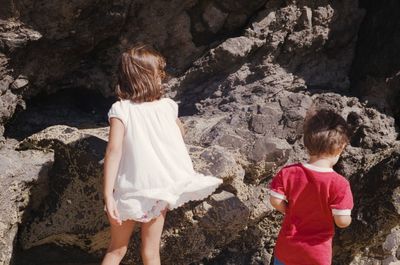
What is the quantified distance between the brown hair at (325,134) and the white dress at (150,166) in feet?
1.42

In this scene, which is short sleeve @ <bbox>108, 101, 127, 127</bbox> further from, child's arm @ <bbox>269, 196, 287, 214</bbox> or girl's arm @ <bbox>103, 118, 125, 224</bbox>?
child's arm @ <bbox>269, 196, 287, 214</bbox>

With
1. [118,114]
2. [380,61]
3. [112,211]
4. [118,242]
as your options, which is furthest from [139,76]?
[380,61]

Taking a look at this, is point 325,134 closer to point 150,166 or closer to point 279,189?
point 279,189

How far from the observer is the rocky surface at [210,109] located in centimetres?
278

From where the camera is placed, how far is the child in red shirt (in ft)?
7.23

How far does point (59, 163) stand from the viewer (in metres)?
2.82

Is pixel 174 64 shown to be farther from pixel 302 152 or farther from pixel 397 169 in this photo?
pixel 397 169

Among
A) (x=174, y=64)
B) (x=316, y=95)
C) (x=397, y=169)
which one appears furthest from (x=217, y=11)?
(x=397, y=169)

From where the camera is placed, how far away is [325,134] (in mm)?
2227

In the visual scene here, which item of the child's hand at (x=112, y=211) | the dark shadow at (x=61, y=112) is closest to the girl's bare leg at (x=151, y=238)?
the child's hand at (x=112, y=211)

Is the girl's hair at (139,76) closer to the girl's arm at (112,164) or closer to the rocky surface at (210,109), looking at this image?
the girl's arm at (112,164)

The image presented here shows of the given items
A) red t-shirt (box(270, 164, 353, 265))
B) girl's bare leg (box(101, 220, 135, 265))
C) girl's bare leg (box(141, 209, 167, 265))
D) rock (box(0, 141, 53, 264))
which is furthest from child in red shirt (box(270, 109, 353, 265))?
rock (box(0, 141, 53, 264))

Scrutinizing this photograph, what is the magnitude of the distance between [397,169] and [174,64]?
1287 millimetres

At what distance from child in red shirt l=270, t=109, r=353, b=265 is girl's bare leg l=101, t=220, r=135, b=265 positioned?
552 millimetres
